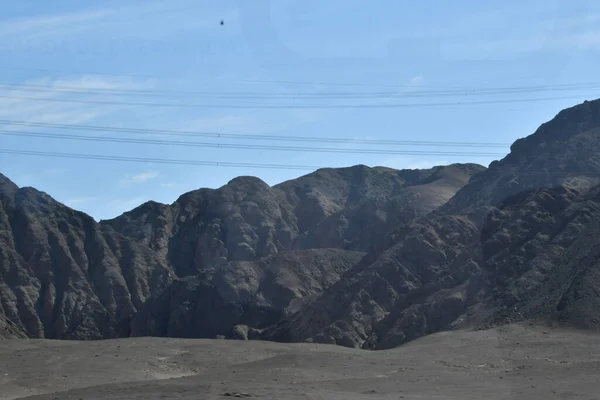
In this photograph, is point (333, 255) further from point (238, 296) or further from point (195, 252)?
point (195, 252)

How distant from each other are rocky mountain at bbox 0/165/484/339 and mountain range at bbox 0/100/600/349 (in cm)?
21

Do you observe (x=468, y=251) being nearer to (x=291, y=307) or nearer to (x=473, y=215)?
(x=473, y=215)

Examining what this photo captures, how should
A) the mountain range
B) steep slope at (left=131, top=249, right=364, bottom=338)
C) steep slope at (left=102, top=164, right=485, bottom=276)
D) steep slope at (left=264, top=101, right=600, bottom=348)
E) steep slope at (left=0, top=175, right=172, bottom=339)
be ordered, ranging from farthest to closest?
steep slope at (left=102, top=164, right=485, bottom=276), steep slope at (left=0, top=175, right=172, bottom=339), steep slope at (left=131, top=249, right=364, bottom=338), the mountain range, steep slope at (left=264, top=101, right=600, bottom=348)

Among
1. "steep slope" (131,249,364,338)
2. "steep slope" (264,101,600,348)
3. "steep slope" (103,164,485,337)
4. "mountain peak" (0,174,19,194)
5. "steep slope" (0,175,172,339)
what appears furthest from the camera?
"mountain peak" (0,174,19,194)

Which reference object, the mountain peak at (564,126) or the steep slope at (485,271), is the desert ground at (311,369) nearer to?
the steep slope at (485,271)

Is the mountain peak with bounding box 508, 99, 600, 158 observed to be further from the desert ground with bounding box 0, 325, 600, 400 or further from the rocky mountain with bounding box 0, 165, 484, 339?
the desert ground with bounding box 0, 325, 600, 400

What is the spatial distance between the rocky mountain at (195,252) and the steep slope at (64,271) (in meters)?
0.15

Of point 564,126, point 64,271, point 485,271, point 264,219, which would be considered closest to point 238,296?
point 64,271

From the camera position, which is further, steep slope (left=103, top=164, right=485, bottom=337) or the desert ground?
→ steep slope (left=103, top=164, right=485, bottom=337)

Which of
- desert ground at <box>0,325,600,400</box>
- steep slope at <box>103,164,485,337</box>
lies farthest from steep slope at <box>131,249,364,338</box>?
desert ground at <box>0,325,600,400</box>

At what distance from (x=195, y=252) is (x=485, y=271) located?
67.2m

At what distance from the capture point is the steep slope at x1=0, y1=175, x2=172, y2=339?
11288 centimetres

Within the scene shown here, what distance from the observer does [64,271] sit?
12050cm

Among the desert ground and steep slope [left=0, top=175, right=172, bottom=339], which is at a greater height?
steep slope [left=0, top=175, right=172, bottom=339]
